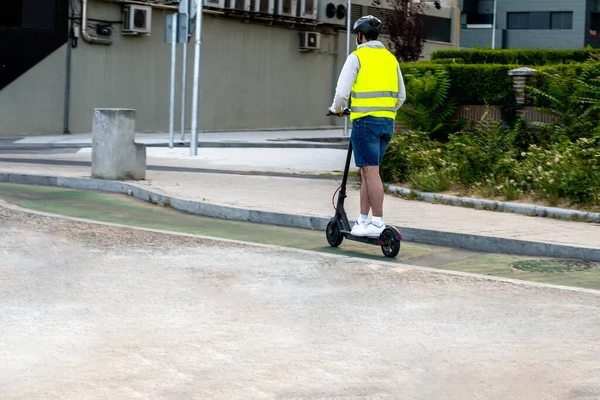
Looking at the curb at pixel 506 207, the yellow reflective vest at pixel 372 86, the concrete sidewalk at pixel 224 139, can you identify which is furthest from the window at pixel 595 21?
the yellow reflective vest at pixel 372 86

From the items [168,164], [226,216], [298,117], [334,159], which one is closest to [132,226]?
[226,216]

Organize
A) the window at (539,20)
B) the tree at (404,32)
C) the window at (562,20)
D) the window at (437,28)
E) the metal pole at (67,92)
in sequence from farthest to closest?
1. the window at (539,20)
2. the window at (562,20)
3. the window at (437,28)
4. the tree at (404,32)
5. the metal pole at (67,92)

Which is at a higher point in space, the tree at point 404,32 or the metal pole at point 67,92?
the tree at point 404,32

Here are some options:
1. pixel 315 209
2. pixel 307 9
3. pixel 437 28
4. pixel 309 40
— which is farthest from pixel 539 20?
pixel 315 209

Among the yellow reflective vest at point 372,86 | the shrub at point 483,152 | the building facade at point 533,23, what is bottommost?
the shrub at point 483,152

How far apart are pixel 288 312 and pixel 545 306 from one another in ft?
5.31

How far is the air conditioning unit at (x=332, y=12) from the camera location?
36656 mm

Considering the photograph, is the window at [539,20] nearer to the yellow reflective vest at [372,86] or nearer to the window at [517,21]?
the window at [517,21]

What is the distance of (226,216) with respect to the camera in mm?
12133

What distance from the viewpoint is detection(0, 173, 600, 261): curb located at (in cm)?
968

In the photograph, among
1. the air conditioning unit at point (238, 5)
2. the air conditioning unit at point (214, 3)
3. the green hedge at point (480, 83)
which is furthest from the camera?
the air conditioning unit at point (238, 5)

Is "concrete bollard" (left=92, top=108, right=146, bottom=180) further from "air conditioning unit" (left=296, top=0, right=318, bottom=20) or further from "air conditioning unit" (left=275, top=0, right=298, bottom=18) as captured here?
"air conditioning unit" (left=296, top=0, right=318, bottom=20)

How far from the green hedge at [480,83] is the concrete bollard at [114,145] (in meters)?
4.01

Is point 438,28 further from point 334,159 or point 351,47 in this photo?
point 334,159
